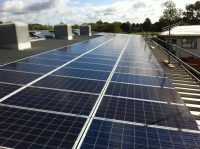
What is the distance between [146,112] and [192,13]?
13673cm

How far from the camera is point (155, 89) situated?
14.0 metres

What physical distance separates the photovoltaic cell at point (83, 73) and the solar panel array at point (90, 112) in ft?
0.21

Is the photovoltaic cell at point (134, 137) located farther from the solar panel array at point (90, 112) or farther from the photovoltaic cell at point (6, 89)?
the photovoltaic cell at point (6, 89)

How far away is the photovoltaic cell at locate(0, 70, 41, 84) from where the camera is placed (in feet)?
44.5

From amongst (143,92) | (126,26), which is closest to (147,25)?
(126,26)

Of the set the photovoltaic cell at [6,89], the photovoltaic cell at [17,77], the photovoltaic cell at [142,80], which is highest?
the photovoltaic cell at [17,77]

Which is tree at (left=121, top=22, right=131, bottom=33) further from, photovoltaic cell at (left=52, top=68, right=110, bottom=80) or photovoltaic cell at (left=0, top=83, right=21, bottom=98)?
photovoltaic cell at (left=0, top=83, right=21, bottom=98)

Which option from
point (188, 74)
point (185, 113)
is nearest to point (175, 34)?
point (188, 74)

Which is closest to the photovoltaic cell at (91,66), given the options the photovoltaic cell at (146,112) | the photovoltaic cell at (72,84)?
the photovoltaic cell at (72,84)

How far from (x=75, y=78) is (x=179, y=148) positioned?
8.39 metres

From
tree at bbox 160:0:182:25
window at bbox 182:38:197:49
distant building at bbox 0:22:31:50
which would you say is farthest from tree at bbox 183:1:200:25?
distant building at bbox 0:22:31:50

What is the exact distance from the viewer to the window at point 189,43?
158 ft

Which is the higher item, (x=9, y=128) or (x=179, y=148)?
(x=9, y=128)

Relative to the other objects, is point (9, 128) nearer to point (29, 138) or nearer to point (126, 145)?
point (29, 138)
